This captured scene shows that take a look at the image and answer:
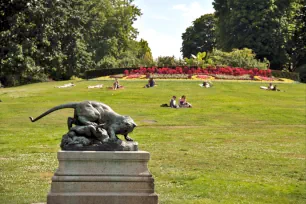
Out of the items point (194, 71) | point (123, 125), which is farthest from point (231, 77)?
point (123, 125)

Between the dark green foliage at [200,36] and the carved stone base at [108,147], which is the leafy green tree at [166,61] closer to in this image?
the carved stone base at [108,147]

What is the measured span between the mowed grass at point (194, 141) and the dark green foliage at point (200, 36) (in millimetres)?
61272

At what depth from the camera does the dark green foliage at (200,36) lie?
10919 cm

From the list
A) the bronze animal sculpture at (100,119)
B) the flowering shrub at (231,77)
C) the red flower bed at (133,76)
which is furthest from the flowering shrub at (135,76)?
the bronze animal sculpture at (100,119)

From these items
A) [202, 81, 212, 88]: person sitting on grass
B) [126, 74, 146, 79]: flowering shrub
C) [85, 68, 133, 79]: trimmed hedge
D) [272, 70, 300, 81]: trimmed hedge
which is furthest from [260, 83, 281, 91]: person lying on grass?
[85, 68, 133, 79]: trimmed hedge

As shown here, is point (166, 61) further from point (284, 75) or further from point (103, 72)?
point (284, 75)

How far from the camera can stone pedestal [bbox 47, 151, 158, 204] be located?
39.6ft

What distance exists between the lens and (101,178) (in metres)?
12.1

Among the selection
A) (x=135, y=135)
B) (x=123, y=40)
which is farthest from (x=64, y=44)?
(x=123, y=40)

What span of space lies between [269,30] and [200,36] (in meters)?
32.9

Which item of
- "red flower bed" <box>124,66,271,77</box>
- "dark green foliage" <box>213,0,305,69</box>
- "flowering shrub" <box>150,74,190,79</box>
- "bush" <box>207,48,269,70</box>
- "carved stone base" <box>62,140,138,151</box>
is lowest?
"flowering shrub" <box>150,74,190,79</box>

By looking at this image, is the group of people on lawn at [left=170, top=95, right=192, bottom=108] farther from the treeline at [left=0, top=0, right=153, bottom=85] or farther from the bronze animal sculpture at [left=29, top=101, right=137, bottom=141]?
the bronze animal sculpture at [left=29, top=101, right=137, bottom=141]

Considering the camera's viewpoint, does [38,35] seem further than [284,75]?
No

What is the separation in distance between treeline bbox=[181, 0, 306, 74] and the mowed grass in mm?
29079
